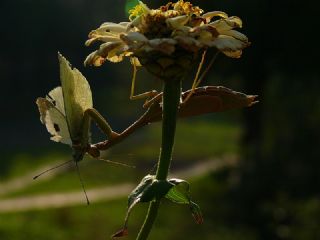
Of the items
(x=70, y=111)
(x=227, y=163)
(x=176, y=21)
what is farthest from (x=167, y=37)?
(x=227, y=163)

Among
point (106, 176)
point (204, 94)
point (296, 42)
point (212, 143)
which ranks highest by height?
point (204, 94)

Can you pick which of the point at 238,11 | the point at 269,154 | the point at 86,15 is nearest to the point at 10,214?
the point at 269,154

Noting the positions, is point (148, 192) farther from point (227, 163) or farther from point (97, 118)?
point (227, 163)

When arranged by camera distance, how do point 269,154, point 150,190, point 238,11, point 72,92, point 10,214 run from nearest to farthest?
1. point 150,190
2. point 72,92
3. point 269,154
4. point 10,214
5. point 238,11

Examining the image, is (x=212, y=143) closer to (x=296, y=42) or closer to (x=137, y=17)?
(x=296, y=42)

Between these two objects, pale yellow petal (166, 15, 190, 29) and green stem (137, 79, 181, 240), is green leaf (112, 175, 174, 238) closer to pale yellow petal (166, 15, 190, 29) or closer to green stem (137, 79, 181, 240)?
green stem (137, 79, 181, 240)

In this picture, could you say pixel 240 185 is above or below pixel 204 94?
below
